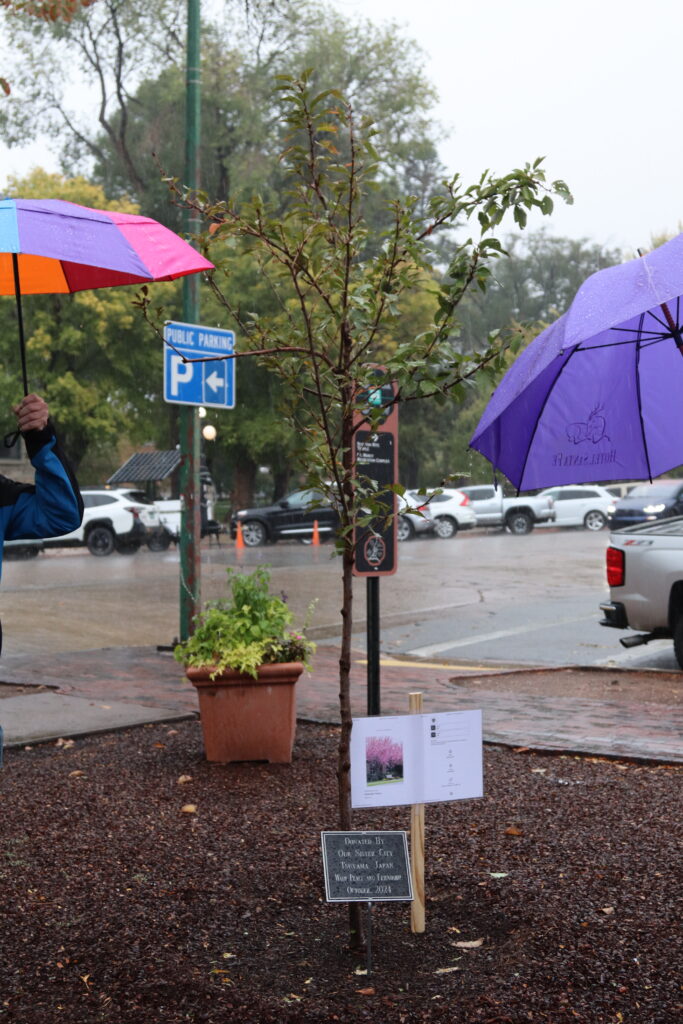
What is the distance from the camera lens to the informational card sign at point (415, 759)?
380 cm

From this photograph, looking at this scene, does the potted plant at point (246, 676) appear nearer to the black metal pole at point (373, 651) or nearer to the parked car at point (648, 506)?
the black metal pole at point (373, 651)

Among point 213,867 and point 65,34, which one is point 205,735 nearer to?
point 213,867

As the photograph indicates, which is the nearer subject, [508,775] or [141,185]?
[508,775]

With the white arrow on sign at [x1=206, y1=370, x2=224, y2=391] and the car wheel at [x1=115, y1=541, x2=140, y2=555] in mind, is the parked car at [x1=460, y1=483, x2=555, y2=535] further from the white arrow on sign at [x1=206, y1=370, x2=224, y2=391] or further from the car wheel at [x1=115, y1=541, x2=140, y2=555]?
the white arrow on sign at [x1=206, y1=370, x2=224, y2=391]

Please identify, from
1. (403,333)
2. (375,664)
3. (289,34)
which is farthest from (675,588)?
(289,34)

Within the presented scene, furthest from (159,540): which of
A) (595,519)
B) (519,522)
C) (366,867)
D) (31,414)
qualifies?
(31,414)

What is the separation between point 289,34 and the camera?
39625 millimetres

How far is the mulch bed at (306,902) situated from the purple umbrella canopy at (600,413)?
1.52m

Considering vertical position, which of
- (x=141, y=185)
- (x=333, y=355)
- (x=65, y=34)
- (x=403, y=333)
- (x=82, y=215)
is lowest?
(x=333, y=355)

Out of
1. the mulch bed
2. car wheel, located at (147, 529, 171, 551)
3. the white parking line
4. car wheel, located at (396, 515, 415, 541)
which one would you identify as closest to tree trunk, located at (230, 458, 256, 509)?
car wheel, located at (396, 515, 415, 541)

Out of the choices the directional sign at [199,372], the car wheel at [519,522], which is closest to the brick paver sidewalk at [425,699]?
the directional sign at [199,372]

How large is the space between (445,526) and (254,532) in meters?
6.38

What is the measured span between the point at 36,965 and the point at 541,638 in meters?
10.3

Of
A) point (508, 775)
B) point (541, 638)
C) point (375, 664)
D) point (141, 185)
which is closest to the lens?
point (508, 775)
